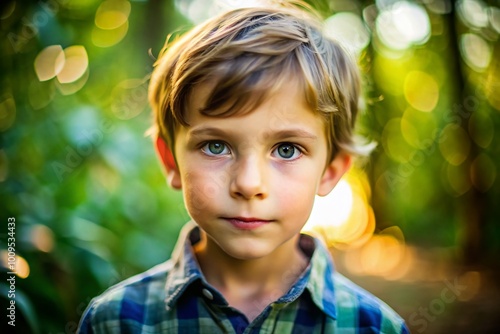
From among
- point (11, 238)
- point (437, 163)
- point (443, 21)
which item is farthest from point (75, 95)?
point (437, 163)

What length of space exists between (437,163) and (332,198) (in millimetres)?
1047

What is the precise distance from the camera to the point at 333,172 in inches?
63.7

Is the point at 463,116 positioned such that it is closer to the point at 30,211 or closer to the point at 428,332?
the point at 428,332

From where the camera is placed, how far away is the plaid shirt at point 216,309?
1.46m

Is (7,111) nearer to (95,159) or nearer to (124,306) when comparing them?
(95,159)

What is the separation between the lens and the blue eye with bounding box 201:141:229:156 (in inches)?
53.9

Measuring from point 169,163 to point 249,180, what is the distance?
411 mm

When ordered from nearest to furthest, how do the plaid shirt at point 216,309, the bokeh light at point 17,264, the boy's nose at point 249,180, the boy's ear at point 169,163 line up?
the boy's nose at point 249,180 < the plaid shirt at point 216,309 < the boy's ear at point 169,163 < the bokeh light at point 17,264

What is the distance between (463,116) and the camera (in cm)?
436

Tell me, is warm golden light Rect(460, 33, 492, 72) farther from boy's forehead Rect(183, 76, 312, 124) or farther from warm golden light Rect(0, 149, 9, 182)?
warm golden light Rect(0, 149, 9, 182)

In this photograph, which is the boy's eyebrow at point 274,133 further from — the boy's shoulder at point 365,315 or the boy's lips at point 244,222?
the boy's shoulder at point 365,315

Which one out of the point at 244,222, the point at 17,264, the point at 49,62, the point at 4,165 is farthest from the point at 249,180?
the point at 49,62

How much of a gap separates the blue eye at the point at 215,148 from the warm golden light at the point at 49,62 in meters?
1.43

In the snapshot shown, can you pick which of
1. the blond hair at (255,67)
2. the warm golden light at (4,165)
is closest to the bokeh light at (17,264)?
the warm golden light at (4,165)
